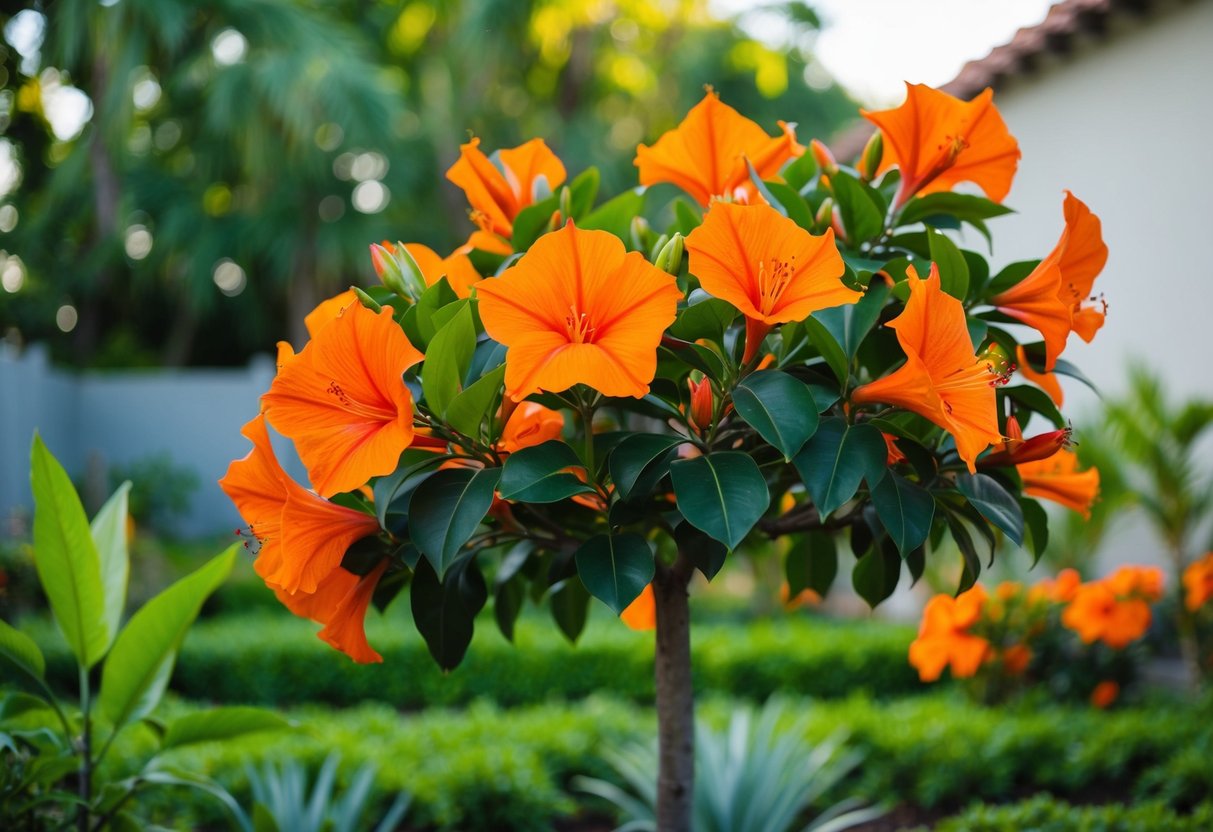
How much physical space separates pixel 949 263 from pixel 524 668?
5.07 metres

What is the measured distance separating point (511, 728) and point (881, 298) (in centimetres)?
304

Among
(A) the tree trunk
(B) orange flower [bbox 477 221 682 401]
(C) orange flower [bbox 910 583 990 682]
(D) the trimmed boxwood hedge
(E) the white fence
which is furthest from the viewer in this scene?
(E) the white fence

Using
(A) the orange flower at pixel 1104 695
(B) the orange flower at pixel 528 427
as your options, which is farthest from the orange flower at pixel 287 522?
(A) the orange flower at pixel 1104 695

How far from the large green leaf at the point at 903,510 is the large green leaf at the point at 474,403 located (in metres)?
0.54

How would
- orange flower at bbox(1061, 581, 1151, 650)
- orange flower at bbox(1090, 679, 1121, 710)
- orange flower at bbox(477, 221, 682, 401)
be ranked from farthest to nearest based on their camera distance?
orange flower at bbox(1090, 679, 1121, 710) < orange flower at bbox(1061, 581, 1151, 650) < orange flower at bbox(477, 221, 682, 401)

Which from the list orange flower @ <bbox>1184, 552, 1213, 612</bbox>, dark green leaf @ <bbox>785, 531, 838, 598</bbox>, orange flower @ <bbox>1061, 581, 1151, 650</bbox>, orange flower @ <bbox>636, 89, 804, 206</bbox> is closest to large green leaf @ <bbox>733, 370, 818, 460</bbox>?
orange flower @ <bbox>636, 89, 804, 206</bbox>

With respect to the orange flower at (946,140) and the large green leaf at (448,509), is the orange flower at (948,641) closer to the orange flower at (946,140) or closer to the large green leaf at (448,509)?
the orange flower at (946,140)

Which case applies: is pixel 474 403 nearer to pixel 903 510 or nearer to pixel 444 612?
pixel 444 612

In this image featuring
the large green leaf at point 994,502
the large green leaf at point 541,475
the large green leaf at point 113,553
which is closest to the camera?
the large green leaf at point 541,475

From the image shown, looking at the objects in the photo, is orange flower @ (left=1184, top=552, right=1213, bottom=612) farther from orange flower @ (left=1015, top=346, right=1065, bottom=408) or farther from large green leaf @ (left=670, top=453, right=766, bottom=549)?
large green leaf @ (left=670, top=453, right=766, bottom=549)

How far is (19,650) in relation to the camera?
2.05m

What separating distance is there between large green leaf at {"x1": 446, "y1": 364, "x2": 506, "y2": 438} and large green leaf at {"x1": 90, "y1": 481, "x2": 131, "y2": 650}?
1134 mm

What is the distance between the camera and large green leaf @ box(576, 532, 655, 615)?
1.40m

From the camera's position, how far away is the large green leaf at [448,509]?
137 centimetres
